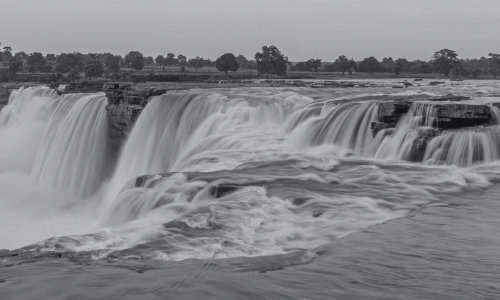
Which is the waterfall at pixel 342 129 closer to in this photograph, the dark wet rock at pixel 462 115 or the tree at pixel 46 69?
the dark wet rock at pixel 462 115

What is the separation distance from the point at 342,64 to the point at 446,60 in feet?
76.3

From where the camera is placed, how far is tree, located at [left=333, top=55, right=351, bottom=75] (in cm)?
10062

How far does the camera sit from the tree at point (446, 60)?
267 feet

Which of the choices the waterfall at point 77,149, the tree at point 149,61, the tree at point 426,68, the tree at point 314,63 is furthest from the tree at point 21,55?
the waterfall at point 77,149

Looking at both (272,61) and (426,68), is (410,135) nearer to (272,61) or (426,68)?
(272,61)

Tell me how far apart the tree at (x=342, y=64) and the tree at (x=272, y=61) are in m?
20.1

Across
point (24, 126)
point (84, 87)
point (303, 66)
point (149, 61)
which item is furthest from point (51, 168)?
point (149, 61)

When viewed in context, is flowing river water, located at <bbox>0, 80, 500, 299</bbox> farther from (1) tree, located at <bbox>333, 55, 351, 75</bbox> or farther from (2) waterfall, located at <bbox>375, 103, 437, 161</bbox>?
(1) tree, located at <bbox>333, 55, 351, 75</bbox>

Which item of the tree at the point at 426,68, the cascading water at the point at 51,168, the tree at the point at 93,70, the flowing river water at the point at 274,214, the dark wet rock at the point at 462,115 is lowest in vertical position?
the cascading water at the point at 51,168

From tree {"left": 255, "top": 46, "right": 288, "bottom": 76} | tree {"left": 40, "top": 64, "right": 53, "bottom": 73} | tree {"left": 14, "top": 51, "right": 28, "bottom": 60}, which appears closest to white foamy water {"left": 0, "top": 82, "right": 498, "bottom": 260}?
tree {"left": 255, "top": 46, "right": 288, "bottom": 76}

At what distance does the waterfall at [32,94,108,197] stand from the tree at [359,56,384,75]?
77311 millimetres

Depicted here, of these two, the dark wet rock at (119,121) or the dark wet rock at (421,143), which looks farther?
the dark wet rock at (119,121)

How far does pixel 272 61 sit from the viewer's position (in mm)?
83625

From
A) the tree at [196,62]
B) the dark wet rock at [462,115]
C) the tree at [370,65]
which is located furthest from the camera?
the tree at [196,62]
